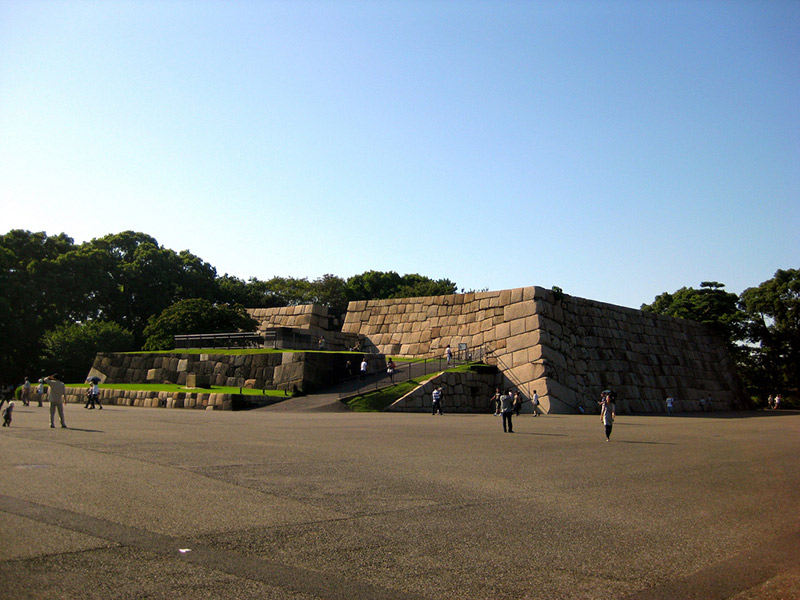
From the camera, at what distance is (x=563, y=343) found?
38062 millimetres

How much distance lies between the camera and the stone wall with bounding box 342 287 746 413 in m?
36.5

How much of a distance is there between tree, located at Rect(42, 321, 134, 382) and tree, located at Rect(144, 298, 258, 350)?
456 centimetres

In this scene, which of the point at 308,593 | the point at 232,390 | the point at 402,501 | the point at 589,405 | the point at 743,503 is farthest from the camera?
the point at 589,405

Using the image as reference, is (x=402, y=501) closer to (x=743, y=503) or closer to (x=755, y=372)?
(x=743, y=503)

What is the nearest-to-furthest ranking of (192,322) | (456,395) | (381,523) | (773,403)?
(381,523) < (456,395) < (192,322) < (773,403)

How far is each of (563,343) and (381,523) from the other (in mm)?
32804

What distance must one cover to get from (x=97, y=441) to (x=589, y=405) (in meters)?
30.1

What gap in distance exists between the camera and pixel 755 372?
190 feet

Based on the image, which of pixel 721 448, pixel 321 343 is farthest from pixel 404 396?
pixel 721 448

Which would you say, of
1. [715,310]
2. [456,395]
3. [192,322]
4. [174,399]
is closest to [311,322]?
[192,322]

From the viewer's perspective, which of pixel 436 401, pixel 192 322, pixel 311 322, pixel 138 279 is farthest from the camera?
pixel 138 279

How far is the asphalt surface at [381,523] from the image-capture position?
194 inches

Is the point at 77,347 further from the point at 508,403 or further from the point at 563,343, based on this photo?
the point at 508,403

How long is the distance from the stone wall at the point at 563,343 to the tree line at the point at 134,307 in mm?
5714
